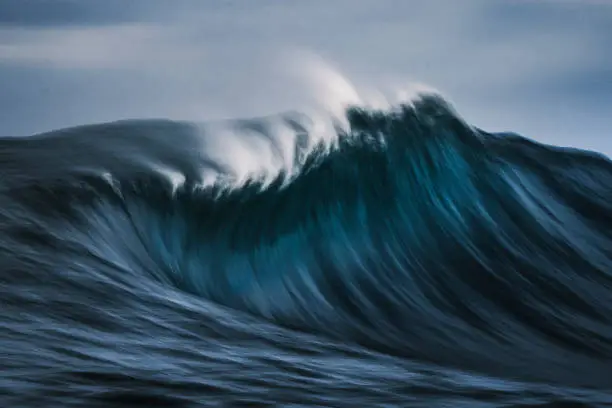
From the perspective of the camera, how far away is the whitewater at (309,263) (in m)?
3.56

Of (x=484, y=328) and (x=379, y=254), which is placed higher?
(x=379, y=254)

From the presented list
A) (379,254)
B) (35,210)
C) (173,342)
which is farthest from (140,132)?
(173,342)

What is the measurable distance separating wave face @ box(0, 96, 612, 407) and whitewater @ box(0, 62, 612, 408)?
0.02 m

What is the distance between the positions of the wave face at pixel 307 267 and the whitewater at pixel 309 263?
17mm

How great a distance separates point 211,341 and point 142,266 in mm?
1640

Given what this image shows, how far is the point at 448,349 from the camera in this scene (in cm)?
568

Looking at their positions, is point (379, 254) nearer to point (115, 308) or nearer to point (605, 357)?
point (605, 357)

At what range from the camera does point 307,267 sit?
6.92 m

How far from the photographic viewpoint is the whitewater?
3.56m

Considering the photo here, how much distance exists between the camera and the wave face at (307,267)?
3.56 metres

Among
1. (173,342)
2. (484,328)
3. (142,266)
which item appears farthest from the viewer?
(484,328)

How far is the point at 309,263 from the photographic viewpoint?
701 centimetres

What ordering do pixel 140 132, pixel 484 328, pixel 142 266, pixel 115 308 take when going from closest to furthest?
pixel 115 308 → pixel 142 266 → pixel 484 328 → pixel 140 132

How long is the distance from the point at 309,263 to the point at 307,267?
9 centimetres
